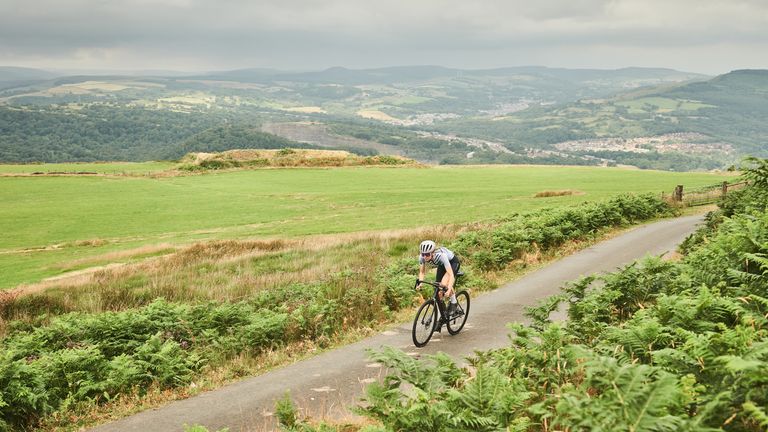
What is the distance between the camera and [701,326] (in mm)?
7453

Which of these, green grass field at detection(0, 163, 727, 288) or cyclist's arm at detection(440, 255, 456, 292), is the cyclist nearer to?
A: cyclist's arm at detection(440, 255, 456, 292)

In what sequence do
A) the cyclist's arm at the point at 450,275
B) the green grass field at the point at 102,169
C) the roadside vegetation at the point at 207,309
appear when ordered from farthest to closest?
the green grass field at the point at 102,169, the cyclist's arm at the point at 450,275, the roadside vegetation at the point at 207,309

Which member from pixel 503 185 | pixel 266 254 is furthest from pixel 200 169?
pixel 266 254

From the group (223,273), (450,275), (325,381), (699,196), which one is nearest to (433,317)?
(450,275)

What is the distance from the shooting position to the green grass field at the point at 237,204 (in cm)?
3841

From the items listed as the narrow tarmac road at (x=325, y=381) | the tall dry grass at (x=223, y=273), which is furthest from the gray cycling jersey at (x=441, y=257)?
the tall dry grass at (x=223, y=273)

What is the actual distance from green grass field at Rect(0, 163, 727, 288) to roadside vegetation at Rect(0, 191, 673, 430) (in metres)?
9.14

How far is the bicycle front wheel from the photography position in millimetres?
13141

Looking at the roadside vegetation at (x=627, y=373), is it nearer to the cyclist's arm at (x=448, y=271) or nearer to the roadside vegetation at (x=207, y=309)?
the cyclist's arm at (x=448, y=271)

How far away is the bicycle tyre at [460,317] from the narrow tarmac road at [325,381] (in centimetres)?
20

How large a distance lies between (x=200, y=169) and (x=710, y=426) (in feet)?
335

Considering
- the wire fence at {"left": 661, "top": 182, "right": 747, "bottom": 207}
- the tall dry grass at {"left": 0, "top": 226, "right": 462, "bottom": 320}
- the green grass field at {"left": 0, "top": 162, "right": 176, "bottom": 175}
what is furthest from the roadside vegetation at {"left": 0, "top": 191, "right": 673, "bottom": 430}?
the green grass field at {"left": 0, "top": 162, "right": 176, "bottom": 175}

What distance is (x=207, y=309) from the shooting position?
1512cm

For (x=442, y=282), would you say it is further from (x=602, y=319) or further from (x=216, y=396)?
(x=216, y=396)
